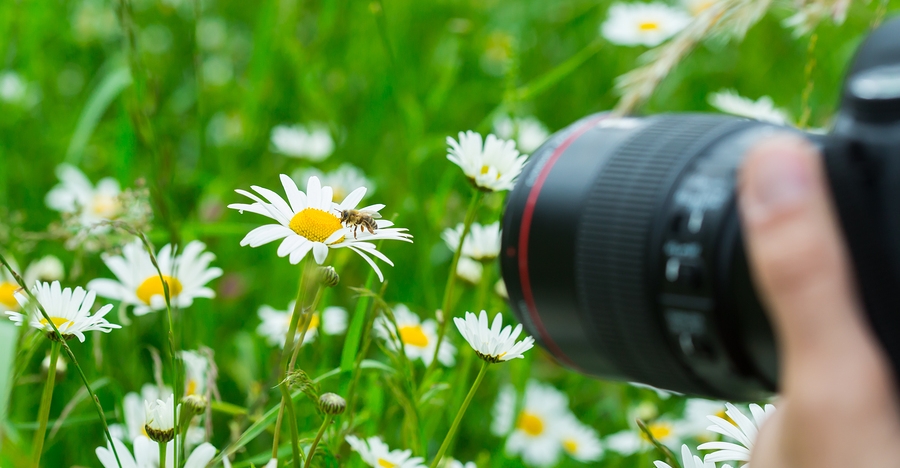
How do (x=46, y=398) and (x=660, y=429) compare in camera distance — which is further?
(x=660, y=429)

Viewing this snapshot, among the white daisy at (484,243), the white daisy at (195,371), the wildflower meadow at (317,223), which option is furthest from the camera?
the white daisy at (484,243)

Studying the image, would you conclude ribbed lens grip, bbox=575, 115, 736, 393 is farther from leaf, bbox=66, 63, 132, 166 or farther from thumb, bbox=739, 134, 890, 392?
leaf, bbox=66, 63, 132, 166

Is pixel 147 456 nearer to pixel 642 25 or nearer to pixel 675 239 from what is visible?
pixel 675 239

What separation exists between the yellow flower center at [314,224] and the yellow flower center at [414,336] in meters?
0.36

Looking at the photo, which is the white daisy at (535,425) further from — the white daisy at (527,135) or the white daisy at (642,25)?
the white daisy at (642,25)

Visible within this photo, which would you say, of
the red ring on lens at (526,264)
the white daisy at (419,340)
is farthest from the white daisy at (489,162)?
the white daisy at (419,340)

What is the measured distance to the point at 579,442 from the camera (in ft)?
3.99

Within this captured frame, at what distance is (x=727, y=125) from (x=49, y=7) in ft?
5.73

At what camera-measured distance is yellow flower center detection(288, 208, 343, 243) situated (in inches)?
28.0

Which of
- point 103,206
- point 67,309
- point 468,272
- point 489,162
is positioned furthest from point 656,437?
point 103,206

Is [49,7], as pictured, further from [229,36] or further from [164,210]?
[164,210]

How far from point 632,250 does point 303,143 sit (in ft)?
3.36

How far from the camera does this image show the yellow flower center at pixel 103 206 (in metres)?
1.36

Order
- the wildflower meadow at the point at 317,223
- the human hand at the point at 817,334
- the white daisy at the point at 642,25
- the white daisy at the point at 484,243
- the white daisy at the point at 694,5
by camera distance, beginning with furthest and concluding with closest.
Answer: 1. the white daisy at the point at 694,5
2. the white daisy at the point at 642,25
3. the white daisy at the point at 484,243
4. the wildflower meadow at the point at 317,223
5. the human hand at the point at 817,334
